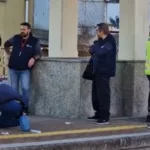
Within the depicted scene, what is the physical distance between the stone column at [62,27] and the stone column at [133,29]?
A: 1.16 metres

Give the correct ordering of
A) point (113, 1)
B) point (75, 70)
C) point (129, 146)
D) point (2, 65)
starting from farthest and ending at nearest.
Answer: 1. point (113, 1)
2. point (2, 65)
3. point (75, 70)
4. point (129, 146)

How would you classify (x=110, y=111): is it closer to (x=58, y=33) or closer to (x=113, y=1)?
(x=58, y=33)

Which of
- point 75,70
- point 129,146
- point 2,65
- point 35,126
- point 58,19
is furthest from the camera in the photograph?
point 2,65

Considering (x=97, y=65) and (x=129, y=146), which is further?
(x=97, y=65)

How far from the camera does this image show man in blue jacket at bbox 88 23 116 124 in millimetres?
9359

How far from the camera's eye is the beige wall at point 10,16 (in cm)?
1822

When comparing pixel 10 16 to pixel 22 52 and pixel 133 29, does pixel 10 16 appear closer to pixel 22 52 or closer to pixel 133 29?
pixel 22 52

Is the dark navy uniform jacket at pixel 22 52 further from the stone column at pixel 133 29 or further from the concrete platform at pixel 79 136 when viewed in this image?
the stone column at pixel 133 29

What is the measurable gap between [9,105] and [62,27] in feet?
10.6

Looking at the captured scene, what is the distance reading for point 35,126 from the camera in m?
9.08

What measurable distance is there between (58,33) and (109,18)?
7290mm

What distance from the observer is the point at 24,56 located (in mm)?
10273

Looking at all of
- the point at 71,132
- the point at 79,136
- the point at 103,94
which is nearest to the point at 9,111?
the point at 71,132

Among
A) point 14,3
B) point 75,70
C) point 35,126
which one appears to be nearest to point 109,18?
point 14,3
